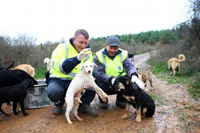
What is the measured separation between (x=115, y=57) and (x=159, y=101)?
1934 mm

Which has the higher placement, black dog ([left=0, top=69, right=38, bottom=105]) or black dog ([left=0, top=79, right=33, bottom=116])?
black dog ([left=0, top=69, right=38, bottom=105])

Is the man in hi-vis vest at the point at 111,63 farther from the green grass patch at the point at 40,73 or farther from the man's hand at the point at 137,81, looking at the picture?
the green grass patch at the point at 40,73

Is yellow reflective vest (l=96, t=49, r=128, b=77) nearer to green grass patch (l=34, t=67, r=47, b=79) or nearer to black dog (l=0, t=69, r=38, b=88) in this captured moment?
black dog (l=0, t=69, r=38, b=88)

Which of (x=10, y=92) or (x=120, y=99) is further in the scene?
(x=120, y=99)

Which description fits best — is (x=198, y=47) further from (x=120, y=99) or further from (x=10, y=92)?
(x=10, y=92)

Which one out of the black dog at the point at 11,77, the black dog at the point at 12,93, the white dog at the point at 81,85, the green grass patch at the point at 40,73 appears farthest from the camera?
the green grass patch at the point at 40,73

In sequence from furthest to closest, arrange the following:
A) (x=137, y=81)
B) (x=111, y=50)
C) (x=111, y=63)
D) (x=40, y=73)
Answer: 1. (x=40, y=73)
2. (x=111, y=63)
3. (x=111, y=50)
4. (x=137, y=81)

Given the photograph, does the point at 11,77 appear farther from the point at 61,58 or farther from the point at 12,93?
the point at 61,58

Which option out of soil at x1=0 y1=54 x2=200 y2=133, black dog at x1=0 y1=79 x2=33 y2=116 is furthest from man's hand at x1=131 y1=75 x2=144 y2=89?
black dog at x1=0 y1=79 x2=33 y2=116

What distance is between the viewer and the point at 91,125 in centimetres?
350

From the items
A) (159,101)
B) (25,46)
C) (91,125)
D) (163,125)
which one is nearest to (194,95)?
(159,101)

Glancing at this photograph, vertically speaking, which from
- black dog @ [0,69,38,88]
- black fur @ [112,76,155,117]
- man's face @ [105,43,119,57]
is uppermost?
man's face @ [105,43,119,57]

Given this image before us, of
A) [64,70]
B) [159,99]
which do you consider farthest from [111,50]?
[159,99]

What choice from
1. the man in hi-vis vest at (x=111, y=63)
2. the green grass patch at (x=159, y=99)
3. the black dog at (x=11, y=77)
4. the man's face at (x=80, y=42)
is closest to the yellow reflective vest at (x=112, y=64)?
the man in hi-vis vest at (x=111, y=63)
